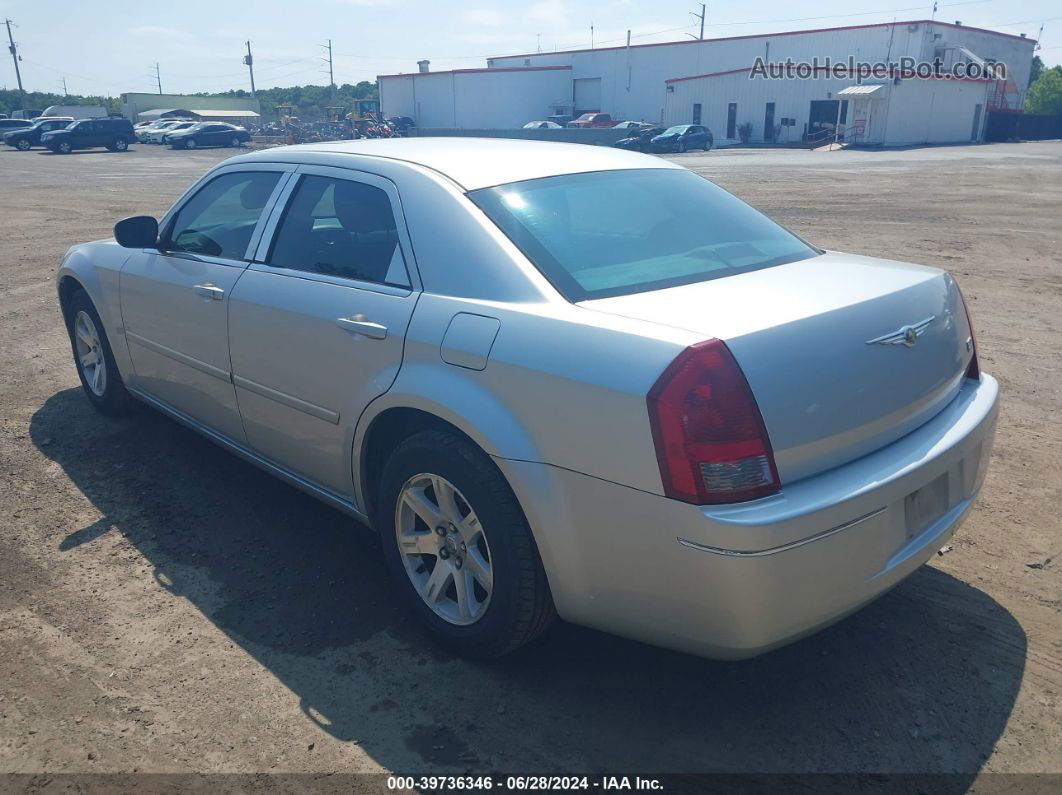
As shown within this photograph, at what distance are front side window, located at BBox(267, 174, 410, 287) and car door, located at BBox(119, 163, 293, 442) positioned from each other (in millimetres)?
213

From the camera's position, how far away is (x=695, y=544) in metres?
2.34

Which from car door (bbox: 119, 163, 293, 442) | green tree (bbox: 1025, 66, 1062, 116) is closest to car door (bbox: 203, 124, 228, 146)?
car door (bbox: 119, 163, 293, 442)

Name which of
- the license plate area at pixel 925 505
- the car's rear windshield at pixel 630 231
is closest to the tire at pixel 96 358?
the car's rear windshield at pixel 630 231

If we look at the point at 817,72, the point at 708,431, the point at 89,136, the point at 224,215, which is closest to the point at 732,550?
the point at 708,431

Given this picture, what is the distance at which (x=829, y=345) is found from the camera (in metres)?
2.53

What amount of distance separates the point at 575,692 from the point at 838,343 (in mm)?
1429

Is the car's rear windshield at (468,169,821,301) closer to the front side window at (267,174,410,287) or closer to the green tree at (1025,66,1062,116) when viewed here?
the front side window at (267,174,410,287)

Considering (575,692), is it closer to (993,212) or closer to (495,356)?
(495,356)

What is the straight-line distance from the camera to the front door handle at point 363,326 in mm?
3107

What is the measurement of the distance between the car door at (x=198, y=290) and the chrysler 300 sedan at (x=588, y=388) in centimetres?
3

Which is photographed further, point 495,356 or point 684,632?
point 495,356

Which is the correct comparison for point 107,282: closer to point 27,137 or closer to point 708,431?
point 708,431

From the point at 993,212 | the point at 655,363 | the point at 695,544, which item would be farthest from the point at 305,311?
the point at 993,212

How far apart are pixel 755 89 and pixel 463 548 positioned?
5480 cm
